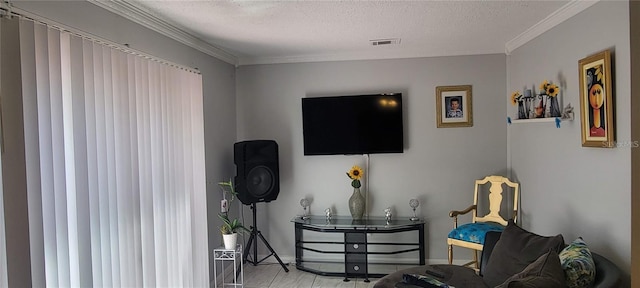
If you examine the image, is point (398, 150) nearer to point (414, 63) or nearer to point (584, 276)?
point (414, 63)

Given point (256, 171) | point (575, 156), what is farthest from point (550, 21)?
point (256, 171)

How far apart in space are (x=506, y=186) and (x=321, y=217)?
1.90 m

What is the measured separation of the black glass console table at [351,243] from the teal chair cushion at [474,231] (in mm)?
432

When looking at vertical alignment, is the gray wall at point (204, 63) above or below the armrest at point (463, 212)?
above

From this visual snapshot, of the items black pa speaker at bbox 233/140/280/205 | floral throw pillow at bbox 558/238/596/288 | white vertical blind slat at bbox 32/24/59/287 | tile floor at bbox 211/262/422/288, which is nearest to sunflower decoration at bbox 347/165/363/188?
black pa speaker at bbox 233/140/280/205

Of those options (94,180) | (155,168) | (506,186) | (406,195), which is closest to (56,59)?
(94,180)

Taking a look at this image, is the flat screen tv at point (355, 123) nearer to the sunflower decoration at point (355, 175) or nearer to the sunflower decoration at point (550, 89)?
the sunflower decoration at point (355, 175)

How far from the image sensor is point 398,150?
4.18 meters

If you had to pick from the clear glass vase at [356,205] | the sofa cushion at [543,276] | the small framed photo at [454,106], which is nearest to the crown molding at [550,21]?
the small framed photo at [454,106]

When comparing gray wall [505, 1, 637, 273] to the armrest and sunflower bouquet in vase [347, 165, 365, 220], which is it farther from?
sunflower bouquet in vase [347, 165, 365, 220]

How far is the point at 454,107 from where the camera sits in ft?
13.7

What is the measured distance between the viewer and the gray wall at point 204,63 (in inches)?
83.6

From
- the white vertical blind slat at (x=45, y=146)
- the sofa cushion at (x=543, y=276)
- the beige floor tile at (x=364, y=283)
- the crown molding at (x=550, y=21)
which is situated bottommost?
the beige floor tile at (x=364, y=283)

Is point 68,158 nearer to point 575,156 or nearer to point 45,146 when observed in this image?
point 45,146
